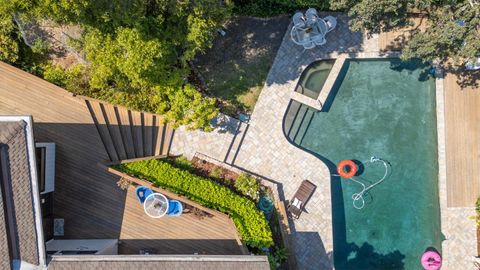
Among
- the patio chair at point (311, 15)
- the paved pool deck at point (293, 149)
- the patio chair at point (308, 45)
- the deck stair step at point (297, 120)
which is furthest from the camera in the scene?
the deck stair step at point (297, 120)

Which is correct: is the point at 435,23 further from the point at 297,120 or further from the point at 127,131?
the point at 127,131

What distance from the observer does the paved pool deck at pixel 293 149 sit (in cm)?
2317

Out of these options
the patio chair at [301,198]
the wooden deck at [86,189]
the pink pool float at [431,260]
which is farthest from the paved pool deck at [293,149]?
the wooden deck at [86,189]

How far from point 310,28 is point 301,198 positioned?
9233mm

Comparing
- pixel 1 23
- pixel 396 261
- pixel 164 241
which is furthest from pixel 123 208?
pixel 396 261

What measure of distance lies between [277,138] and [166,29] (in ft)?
27.8

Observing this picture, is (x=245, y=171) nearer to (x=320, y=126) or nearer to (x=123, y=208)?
(x=320, y=126)

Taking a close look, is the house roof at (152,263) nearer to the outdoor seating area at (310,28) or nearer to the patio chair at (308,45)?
the patio chair at (308,45)

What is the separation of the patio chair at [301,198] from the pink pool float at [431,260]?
7268mm

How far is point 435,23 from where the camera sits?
2088 cm

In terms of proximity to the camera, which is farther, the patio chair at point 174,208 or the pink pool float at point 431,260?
the pink pool float at point 431,260

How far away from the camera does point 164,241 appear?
22.5 meters

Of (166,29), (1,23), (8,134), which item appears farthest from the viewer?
(1,23)

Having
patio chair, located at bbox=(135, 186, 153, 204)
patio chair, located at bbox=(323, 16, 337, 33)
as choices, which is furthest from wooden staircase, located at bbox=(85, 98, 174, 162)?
patio chair, located at bbox=(323, 16, 337, 33)
